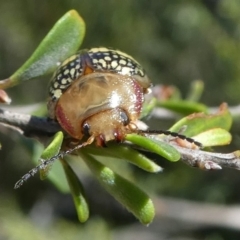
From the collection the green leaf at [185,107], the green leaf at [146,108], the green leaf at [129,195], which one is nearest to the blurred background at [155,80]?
the green leaf at [185,107]

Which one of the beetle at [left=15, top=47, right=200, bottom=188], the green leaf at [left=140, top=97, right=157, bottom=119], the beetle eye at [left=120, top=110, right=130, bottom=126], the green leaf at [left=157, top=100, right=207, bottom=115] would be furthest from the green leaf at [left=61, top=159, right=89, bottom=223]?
the green leaf at [left=157, top=100, right=207, bottom=115]

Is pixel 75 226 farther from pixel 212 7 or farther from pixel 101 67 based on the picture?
pixel 101 67

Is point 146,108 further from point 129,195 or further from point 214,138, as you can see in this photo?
point 129,195

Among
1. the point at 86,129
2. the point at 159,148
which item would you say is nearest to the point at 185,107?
the point at 86,129

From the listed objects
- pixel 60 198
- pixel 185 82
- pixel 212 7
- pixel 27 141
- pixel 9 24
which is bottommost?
→ pixel 60 198

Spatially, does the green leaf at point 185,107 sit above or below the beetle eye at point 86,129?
below

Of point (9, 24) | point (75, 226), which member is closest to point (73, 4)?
point (9, 24)

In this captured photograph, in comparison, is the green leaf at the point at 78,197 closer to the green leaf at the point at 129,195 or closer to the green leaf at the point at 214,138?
the green leaf at the point at 129,195

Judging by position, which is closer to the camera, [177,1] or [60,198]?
[177,1]
